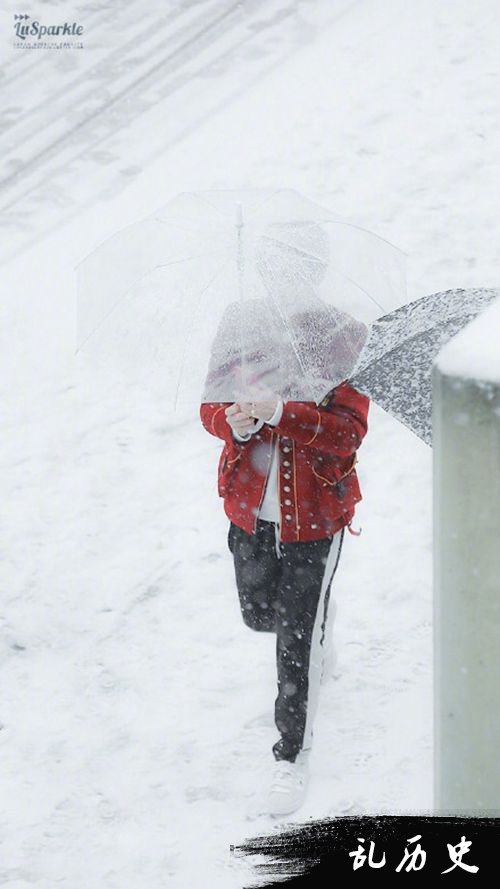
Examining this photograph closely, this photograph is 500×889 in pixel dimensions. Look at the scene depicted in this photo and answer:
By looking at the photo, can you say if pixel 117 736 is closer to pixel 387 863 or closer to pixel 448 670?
pixel 387 863

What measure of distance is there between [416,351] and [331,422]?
0.91 m

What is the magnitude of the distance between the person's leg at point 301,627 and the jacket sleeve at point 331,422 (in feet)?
1.09

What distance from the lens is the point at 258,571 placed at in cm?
409

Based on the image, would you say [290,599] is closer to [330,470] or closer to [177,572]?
[330,470]

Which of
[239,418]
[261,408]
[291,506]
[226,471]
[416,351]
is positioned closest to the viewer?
[416,351]

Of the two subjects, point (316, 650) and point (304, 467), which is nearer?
point (304, 467)

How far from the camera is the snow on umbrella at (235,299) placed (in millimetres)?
3562

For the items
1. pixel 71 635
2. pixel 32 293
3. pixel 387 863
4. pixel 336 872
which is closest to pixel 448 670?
pixel 387 863

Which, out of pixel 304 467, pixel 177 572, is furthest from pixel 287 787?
pixel 177 572

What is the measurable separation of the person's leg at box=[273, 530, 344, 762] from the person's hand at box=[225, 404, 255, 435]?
41 centimetres

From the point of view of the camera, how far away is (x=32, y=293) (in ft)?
25.4

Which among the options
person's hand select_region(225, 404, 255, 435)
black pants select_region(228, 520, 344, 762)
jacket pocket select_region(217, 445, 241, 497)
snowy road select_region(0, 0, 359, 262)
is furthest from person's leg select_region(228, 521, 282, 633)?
snowy road select_region(0, 0, 359, 262)

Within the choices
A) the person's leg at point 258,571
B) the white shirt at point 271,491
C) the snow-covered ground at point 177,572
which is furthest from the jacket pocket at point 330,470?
the snow-covered ground at point 177,572

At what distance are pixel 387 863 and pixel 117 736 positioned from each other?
8.65 feet
